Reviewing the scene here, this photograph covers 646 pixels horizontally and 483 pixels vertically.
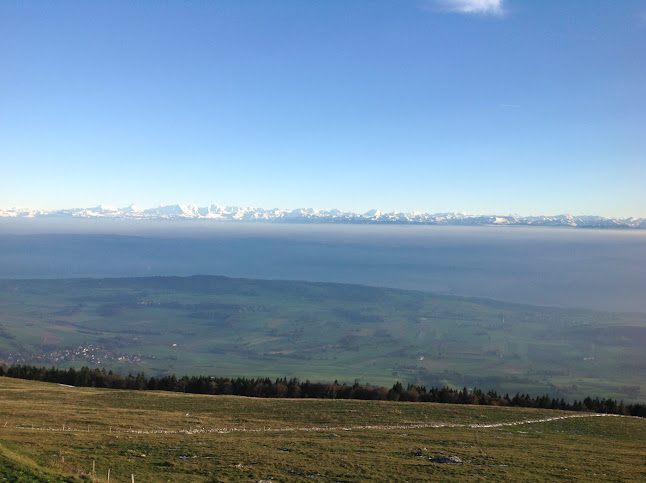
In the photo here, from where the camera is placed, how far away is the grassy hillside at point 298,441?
17516 millimetres

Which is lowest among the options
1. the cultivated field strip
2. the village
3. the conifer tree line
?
the village

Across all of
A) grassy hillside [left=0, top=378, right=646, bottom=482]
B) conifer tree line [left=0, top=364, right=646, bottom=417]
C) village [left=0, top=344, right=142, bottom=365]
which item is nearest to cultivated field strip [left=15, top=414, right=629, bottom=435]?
grassy hillside [left=0, top=378, right=646, bottom=482]

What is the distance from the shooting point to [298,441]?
24.0 m

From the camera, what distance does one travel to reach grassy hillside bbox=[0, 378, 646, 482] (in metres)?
17.5

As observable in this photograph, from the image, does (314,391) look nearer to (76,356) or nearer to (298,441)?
(298,441)

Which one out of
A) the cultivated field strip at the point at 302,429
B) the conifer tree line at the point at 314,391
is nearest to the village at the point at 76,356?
the conifer tree line at the point at 314,391

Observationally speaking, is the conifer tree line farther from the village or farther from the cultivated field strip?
the village

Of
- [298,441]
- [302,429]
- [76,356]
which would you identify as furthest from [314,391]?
[76,356]

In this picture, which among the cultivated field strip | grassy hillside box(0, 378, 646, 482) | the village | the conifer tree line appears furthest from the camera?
the village

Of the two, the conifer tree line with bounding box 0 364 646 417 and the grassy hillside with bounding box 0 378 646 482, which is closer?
the grassy hillside with bounding box 0 378 646 482

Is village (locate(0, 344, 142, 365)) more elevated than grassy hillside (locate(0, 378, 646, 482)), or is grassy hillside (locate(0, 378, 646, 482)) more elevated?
grassy hillside (locate(0, 378, 646, 482))

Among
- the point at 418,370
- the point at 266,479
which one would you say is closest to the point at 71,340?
the point at 418,370

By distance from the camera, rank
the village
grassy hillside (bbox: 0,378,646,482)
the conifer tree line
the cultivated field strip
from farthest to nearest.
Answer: the village < the conifer tree line < the cultivated field strip < grassy hillside (bbox: 0,378,646,482)

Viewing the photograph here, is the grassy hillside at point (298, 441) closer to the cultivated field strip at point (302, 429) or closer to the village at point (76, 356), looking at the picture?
the cultivated field strip at point (302, 429)
